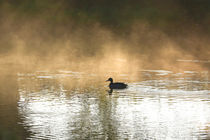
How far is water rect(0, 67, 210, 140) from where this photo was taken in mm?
27094

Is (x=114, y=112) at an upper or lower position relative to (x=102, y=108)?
lower

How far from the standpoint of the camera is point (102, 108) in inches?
1339

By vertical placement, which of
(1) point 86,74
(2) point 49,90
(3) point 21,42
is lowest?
(2) point 49,90

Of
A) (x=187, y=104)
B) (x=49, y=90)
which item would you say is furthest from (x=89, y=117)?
(x=49, y=90)

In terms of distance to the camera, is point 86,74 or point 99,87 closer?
point 99,87

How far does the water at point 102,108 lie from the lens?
27.1 metres

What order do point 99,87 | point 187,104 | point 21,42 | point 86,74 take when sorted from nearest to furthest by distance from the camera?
point 187,104 → point 99,87 → point 86,74 → point 21,42

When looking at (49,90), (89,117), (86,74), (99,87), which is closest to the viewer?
(89,117)

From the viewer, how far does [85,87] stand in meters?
45.1

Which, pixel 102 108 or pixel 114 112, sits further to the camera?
pixel 102 108

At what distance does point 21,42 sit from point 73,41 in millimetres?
14328

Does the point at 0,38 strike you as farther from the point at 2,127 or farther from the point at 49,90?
the point at 2,127

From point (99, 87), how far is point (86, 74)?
1148 centimetres

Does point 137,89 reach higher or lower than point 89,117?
higher
